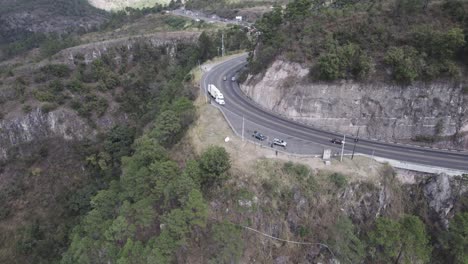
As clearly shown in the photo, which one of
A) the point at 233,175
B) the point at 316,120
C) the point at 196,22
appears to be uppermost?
the point at 196,22

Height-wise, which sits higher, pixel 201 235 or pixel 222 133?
pixel 222 133

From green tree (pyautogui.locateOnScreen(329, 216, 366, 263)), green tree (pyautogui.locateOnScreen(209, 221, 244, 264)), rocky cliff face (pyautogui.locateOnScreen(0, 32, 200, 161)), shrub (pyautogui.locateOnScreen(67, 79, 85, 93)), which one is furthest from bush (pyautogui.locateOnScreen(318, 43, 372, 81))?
shrub (pyautogui.locateOnScreen(67, 79, 85, 93))

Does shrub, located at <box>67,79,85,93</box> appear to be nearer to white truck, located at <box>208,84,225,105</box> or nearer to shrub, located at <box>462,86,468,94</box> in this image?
white truck, located at <box>208,84,225,105</box>

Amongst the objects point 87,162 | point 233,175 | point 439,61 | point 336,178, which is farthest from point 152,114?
point 439,61

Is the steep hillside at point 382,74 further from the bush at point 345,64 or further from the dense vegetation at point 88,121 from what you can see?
the dense vegetation at point 88,121

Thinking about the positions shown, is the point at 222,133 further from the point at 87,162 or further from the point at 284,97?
the point at 87,162

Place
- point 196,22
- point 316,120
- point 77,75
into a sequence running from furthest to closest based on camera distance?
point 196,22
point 77,75
point 316,120

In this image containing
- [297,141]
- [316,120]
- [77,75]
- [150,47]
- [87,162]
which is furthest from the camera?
[150,47]
